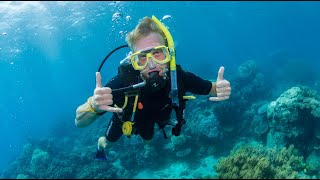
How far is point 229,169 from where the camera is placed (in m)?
5.86

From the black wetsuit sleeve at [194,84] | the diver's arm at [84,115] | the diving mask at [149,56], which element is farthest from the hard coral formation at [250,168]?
the diver's arm at [84,115]

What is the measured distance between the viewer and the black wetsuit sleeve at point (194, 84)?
18.5 feet

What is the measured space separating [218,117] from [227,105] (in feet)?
2.77

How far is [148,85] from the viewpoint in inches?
188

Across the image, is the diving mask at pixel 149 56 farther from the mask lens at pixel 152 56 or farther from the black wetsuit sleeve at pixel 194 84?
the black wetsuit sleeve at pixel 194 84

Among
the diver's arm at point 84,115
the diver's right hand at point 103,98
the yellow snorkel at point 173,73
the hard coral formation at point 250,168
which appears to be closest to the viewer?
the diver's right hand at point 103,98

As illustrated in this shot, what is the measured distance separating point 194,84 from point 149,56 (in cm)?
126

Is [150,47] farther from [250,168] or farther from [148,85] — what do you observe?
[250,168]

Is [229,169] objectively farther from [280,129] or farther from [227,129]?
[227,129]

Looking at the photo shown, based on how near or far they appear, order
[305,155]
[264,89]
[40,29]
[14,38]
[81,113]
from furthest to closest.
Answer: [40,29] → [14,38] → [264,89] → [305,155] → [81,113]

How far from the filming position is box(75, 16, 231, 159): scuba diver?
4820 mm

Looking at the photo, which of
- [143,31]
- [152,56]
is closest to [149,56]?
[152,56]

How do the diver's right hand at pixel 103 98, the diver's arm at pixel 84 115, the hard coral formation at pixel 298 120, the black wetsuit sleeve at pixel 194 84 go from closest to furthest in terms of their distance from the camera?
the diver's right hand at pixel 103 98
the diver's arm at pixel 84 115
the black wetsuit sleeve at pixel 194 84
the hard coral formation at pixel 298 120

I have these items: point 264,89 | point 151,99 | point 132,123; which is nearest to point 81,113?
point 132,123
